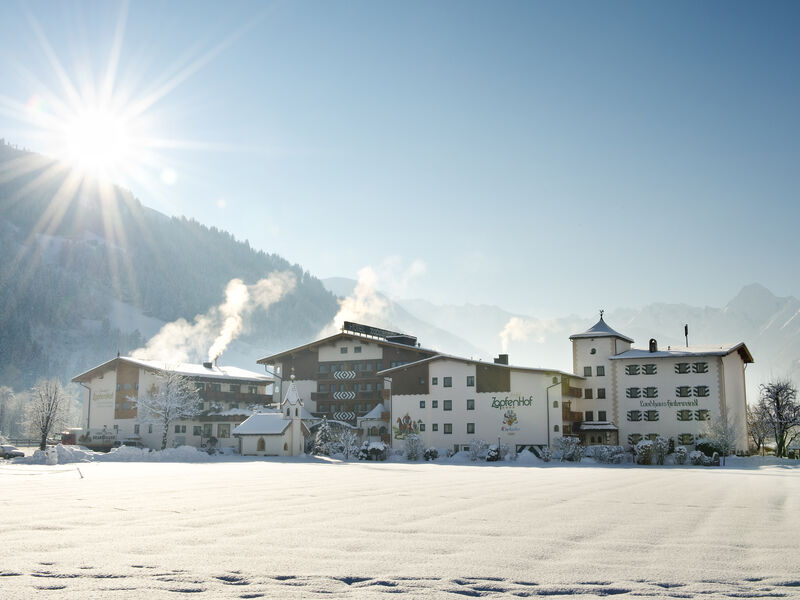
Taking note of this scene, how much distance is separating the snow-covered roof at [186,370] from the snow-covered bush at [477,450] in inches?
1301

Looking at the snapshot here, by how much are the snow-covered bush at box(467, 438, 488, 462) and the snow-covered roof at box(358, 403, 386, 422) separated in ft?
47.4

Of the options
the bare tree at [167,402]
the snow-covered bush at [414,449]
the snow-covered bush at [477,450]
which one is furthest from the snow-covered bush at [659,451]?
the bare tree at [167,402]

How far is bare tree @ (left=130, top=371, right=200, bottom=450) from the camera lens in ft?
231

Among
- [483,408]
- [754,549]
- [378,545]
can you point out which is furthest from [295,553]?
[483,408]

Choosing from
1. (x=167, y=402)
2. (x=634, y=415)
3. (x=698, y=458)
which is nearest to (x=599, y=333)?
(x=634, y=415)

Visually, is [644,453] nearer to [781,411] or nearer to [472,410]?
[472,410]

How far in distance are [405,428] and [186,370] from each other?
85.5 ft

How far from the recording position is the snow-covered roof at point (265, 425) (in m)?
62.2

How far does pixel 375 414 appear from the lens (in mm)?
69812

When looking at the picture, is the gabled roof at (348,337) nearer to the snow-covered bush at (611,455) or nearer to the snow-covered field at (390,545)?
the snow-covered bush at (611,455)

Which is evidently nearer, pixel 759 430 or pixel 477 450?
pixel 477 450

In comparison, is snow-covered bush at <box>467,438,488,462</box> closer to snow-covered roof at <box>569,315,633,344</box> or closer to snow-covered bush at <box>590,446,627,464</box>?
snow-covered bush at <box>590,446,627,464</box>

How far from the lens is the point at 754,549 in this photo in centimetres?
1235

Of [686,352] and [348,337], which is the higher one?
[348,337]
